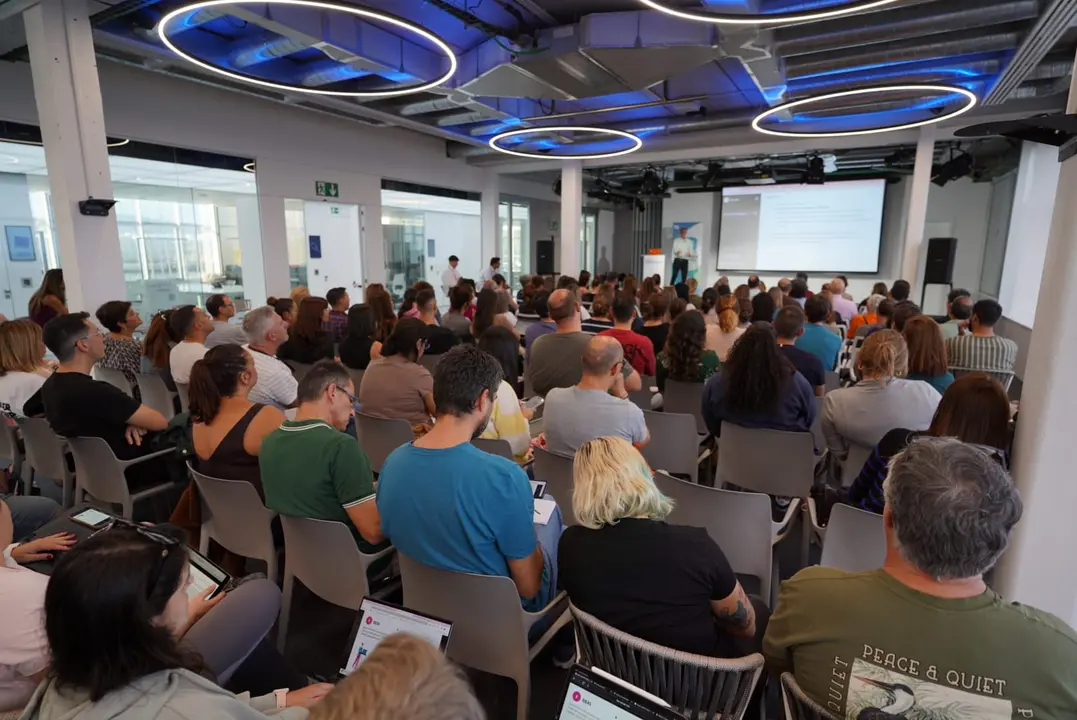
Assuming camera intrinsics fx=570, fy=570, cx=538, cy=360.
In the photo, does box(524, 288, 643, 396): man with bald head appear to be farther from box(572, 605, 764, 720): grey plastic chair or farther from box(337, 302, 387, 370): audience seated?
box(572, 605, 764, 720): grey plastic chair

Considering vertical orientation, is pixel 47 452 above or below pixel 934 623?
below

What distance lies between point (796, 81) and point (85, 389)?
8.08 m

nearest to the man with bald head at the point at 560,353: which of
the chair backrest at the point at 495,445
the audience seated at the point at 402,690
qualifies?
the chair backrest at the point at 495,445

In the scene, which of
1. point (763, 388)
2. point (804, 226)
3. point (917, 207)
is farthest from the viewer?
point (804, 226)

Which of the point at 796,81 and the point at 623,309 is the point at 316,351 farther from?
the point at 796,81

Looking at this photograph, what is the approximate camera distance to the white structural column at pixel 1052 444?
188 cm

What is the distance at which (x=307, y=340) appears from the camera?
495 centimetres

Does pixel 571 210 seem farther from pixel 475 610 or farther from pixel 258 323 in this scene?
pixel 475 610

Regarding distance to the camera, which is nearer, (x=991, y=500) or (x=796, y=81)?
(x=991, y=500)

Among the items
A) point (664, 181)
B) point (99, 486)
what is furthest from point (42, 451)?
point (664, 181)

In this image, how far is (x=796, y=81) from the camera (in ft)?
24.1

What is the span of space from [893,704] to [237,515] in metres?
2.36

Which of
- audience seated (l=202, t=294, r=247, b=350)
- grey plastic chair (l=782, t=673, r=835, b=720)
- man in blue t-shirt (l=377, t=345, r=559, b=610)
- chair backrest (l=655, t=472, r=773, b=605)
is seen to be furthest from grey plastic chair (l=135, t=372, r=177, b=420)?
grey plastic chair (l=782, t=673, r=835, b=720)

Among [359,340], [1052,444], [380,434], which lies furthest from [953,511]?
[359,340]
